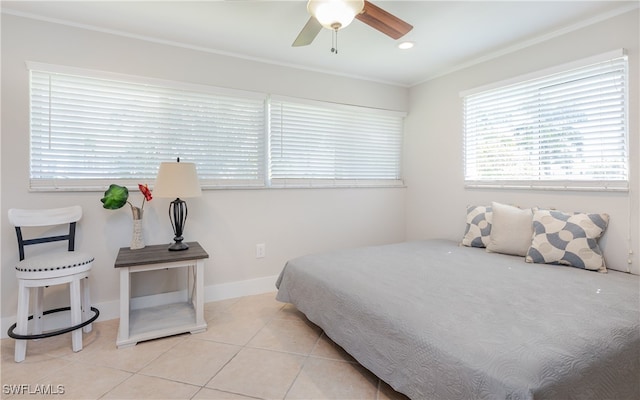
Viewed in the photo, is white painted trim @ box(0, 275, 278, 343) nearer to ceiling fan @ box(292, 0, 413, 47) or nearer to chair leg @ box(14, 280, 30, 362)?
chair leg @ box(14, 280, 30, 362)

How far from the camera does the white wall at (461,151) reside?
2189 millimetres

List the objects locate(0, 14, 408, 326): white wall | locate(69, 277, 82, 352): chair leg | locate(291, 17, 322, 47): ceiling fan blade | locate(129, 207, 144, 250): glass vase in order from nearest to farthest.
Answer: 1. locate(291, 17, 322, 47): ceiling fan blade
2. locate(69, 277, 82, 352): chair leg
3. locate(0, 14, 408, 326): white wall
4. locate(129, 207, 144, 250): glass vase

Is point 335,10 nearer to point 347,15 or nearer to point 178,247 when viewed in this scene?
point 347,15

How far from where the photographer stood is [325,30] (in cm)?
253

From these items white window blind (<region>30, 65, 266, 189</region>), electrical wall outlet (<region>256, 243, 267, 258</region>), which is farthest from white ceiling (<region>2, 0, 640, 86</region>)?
electrical wall outlet (<region>256, 243, 267, 258</region>)

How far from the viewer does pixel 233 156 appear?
120 inches

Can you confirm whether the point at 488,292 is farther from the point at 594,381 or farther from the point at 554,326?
the point at 594,381

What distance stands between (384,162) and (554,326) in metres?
2.76

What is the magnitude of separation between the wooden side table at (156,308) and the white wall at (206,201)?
0.93ft

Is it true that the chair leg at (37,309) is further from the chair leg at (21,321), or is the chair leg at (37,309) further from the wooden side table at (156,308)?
the wooden side table at (156,308)

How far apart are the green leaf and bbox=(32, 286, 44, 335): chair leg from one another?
0.67m

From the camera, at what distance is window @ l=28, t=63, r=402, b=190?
2406 mm

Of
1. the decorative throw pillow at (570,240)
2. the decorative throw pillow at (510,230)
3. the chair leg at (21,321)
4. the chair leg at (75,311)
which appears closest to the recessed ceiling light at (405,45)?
the decorative throw pillow at (510,230)

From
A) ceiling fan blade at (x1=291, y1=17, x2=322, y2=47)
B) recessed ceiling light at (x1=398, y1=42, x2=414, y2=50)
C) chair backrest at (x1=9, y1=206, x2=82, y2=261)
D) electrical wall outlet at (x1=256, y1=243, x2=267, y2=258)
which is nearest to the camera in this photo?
ceiling fan blade at (x1=291, y1=17, x2=322, y2=47)
